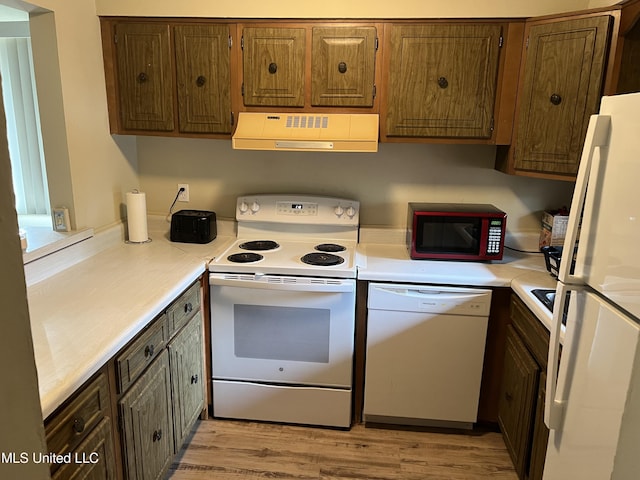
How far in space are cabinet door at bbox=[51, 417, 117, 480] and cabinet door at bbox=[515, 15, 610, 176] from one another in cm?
215

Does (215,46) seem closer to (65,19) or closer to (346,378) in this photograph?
(65,19)

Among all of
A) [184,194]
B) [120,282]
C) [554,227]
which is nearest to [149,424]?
[120,282]

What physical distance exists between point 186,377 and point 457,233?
154cm

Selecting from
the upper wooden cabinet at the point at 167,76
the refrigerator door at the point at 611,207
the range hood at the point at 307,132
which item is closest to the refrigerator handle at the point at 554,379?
the refrigerator door at the point at 611,207

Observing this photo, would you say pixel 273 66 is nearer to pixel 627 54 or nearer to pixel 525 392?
pixel 627 54

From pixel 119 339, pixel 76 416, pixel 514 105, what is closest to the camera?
pixel 76 416

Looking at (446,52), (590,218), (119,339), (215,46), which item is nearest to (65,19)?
(215,46)

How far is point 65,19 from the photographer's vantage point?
87.0 inches

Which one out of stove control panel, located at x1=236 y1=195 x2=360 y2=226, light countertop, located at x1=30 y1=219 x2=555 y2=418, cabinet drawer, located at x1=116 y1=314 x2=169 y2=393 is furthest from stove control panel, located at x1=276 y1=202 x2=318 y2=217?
cabinet drawer, located at x1=116 y1=314 x2=169 y2=393

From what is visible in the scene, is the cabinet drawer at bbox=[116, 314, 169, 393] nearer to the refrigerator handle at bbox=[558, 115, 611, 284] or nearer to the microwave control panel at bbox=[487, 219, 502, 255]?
the refrigerator handle at bbox=[558, 115, 611, 284]

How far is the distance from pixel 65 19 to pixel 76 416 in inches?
70.9

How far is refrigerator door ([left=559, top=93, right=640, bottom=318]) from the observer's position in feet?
3.48

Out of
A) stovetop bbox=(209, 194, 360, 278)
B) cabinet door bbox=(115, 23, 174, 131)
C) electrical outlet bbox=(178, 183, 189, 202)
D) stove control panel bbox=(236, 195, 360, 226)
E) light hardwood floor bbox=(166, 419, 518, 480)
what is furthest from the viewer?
electrical outlet bbox=(178, 183, 189, 202)

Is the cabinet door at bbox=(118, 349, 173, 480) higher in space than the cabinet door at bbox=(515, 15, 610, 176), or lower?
lower
